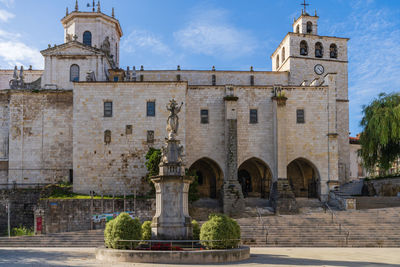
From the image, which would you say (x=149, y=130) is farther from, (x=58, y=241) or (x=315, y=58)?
(x=315, y=58)

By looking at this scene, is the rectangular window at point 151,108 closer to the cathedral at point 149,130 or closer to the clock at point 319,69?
the cathedral at point 149,130

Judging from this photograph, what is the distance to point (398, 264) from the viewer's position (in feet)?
51.6

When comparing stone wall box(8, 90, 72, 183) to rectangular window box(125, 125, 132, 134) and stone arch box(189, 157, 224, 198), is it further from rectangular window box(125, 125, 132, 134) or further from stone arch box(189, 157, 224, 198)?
stone arch box(189, 157, 224, 198)

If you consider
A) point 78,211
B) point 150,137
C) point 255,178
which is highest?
point 150,137

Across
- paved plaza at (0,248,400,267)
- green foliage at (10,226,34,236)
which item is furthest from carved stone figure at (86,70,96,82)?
paved plaza at (0,248,400,267)

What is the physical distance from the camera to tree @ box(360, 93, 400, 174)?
3728 centimetres

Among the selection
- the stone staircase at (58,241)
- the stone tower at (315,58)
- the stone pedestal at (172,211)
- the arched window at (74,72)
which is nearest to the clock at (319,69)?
the stone tower at (315,58)

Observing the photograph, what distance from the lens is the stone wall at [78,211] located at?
1240 inches

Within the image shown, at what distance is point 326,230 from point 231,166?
37.0 ft

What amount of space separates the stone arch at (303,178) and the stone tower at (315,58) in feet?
18.3

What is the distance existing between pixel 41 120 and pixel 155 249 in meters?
24.4

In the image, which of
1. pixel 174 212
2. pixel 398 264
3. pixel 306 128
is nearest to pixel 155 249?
pixel 174 212

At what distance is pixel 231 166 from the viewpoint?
116 ft


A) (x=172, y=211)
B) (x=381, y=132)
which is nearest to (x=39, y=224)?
(x=172, y=211)
